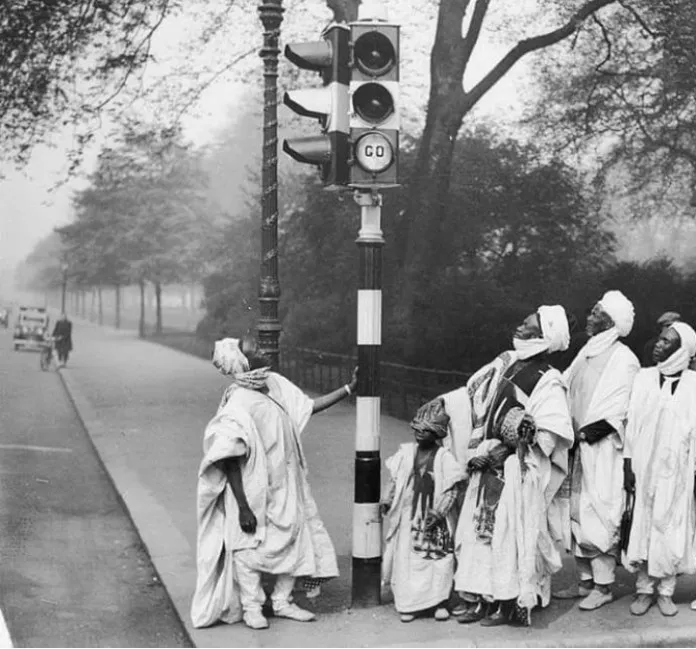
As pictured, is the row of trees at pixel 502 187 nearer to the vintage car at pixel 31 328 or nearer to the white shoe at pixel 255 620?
the vintage car at pixel 31 328

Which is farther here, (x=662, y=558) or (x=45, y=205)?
(x=45, y=205)

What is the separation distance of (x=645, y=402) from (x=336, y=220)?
728 centimetres

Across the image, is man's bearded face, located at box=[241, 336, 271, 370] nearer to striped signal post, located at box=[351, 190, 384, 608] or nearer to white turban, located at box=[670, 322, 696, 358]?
striped signal post, located at box=[351, 190, 384, 608]

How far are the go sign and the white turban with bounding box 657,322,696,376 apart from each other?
183 centimetres

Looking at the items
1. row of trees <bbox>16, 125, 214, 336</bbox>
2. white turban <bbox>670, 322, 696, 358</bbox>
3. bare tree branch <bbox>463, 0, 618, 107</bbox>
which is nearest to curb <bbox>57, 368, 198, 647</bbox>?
row of trees <bbox>16, 125, 214, 336</bbox>

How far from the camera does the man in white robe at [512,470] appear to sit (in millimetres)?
5004

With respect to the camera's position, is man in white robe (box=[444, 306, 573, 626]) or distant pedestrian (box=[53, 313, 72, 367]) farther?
distant pedestrian (box=[53, 313, 72, 367])

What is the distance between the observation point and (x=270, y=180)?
748cm

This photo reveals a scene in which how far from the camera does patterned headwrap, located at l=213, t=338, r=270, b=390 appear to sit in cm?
505

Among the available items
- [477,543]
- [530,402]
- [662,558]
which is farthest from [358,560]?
[662,558]

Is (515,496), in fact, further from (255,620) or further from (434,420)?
(255,620)

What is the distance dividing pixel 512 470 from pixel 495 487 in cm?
14

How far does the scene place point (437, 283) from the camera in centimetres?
1293

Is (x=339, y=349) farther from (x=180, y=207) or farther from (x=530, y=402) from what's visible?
(x=530, y=402)
